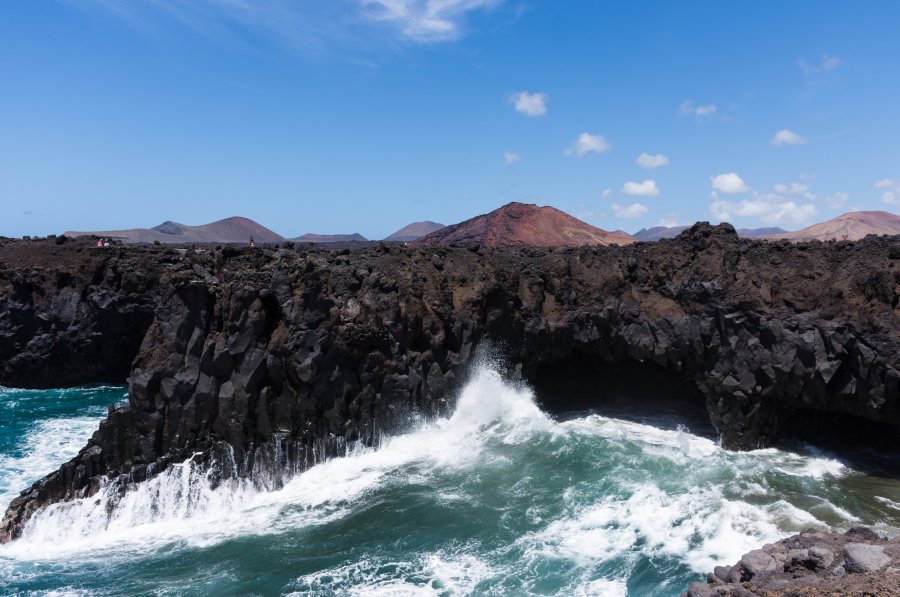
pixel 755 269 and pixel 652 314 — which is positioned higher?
pixel 755 269

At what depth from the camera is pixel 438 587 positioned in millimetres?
14203

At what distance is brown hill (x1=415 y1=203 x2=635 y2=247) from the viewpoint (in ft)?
141

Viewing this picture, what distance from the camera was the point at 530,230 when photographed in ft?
145

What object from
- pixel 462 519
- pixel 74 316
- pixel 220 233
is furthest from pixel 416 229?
pixel 462 519

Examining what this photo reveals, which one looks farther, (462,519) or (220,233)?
(220,233)

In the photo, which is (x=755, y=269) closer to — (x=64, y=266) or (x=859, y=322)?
(x=859, y=322)

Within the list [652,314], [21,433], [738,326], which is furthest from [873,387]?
[21,433]

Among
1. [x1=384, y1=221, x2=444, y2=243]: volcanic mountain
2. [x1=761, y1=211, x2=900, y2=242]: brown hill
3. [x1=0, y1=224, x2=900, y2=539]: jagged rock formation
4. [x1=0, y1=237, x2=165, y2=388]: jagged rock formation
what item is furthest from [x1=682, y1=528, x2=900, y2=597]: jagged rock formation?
[x1=384, y1=221, x2=444, y2=243]: volcanic mountain

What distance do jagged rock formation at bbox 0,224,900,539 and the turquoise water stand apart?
128 cm

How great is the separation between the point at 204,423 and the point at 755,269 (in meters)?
21.3

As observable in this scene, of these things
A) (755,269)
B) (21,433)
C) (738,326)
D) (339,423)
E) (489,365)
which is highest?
(755,269)

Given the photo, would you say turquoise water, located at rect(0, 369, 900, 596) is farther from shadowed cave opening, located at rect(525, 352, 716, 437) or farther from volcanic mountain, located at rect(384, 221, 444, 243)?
volcanic mountain, located at rect(384, 221, 444, 243)

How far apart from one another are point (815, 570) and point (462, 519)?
919 centimetres

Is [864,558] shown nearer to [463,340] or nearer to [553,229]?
[463,340]
